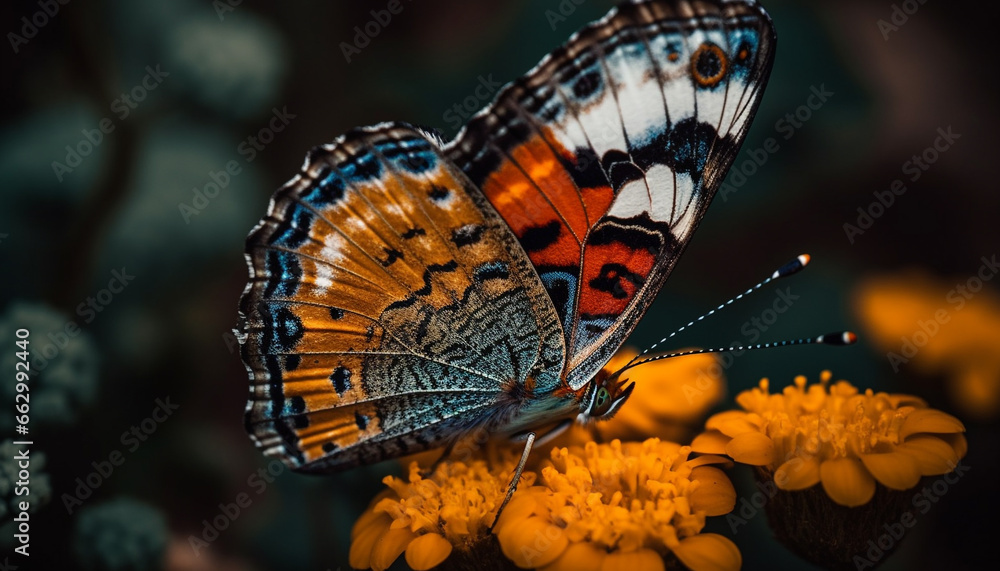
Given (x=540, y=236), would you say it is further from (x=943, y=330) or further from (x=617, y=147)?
(x=943, y=330)

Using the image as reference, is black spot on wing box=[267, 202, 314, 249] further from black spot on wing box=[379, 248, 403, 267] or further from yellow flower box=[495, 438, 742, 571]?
yellow flower box=[495, 438, 742, 571]

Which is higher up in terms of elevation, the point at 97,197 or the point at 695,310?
the point at 97,197

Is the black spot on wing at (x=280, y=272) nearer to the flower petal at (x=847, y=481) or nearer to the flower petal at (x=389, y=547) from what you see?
the flower petal at (x=389, y=547)

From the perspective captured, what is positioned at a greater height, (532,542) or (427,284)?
(427,284)

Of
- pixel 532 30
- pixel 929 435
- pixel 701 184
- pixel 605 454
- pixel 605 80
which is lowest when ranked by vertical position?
pixel 929 435

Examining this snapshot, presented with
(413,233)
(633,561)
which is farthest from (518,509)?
(413,233)

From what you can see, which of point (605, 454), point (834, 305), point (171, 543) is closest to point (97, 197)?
point (171, 543)

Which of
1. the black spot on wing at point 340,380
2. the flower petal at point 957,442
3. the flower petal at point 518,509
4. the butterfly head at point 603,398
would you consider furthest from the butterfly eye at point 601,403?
the flower petal at point 957,442

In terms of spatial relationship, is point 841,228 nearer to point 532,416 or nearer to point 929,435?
point 929,435
